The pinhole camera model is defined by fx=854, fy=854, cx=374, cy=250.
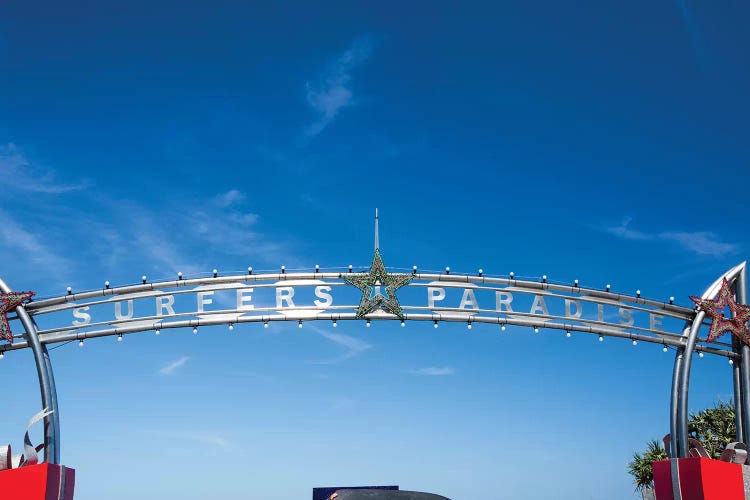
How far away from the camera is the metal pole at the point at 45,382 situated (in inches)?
928

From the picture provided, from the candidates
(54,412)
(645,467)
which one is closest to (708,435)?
(645,467)

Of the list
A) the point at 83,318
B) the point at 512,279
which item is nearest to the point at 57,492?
the point at 83,318

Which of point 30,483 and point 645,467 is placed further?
point 645,467

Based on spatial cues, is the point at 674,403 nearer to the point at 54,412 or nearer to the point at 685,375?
the point at 685,375

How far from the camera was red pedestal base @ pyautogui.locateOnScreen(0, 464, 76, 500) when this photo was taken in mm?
20516

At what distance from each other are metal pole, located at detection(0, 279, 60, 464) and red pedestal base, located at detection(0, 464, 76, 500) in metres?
2.09

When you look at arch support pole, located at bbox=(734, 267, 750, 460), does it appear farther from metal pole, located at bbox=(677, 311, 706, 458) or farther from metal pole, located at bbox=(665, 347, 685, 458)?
metal pole, located at bbox=(665, 347, 685, 458)

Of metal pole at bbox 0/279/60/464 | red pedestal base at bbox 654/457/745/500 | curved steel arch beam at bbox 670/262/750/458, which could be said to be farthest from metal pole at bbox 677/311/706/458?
metal pole at bbox 0/279/60/464

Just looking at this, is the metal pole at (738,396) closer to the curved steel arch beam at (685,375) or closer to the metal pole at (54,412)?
the curved steel arch beam at (685,375)

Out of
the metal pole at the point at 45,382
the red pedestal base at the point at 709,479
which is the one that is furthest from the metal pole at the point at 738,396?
the metal pole at the point at 45,382

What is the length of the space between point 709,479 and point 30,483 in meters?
17.8

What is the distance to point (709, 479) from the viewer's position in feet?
76.8

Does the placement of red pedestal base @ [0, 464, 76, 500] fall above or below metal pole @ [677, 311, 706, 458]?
below

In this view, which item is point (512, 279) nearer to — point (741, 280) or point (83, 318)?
point (741, 280)
